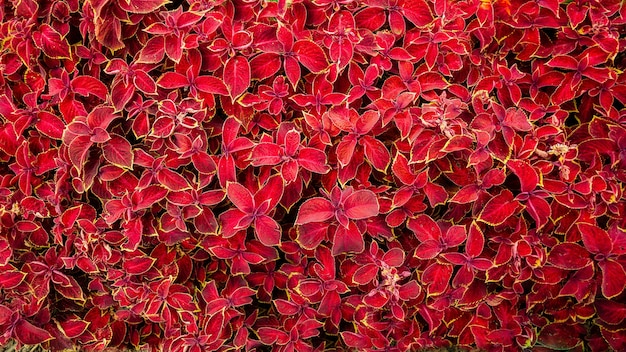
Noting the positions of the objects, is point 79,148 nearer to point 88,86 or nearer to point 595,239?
point 88,86

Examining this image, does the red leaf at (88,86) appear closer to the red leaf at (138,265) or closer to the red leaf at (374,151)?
the red leaf at (138,265)

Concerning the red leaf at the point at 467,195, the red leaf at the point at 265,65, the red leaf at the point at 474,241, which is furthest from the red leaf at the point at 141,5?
the red leaf at the point at 474,241

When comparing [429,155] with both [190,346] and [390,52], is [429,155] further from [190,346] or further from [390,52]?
[190,346]

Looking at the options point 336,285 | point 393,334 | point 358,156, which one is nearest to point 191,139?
point 358,156

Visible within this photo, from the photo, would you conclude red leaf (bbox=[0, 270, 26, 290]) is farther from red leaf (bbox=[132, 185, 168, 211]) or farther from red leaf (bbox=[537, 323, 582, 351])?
red leaf (bbox=[537, 323, 582, 351])

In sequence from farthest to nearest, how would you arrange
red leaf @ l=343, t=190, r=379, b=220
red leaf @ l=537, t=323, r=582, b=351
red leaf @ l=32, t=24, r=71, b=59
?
red leaf @ l=537, t=323, r=582, b=351 → red leaf @ l=32, t=24, r=71, b=59 → red leaf @ l=343, t=190, r=379, b=220

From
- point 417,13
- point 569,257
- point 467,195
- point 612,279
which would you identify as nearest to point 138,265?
point 467,195

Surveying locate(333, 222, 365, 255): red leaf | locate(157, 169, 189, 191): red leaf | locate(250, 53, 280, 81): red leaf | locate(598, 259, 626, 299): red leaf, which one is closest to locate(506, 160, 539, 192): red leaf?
locate(598, 259, 626, 299): red leaf
